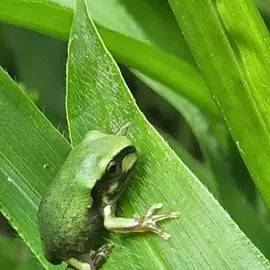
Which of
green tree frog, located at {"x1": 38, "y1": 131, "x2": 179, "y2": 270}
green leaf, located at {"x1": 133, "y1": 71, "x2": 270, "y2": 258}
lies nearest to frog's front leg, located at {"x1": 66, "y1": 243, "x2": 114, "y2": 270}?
green tree frog, located at {"x1": 38, "y1": 131, "x2": 179, "y2": 270}

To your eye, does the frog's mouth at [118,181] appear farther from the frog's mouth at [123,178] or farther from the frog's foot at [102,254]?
the frog's foot at [102,254]

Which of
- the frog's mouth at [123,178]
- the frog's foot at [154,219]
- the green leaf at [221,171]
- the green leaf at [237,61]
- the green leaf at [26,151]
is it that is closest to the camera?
the green leaf at [237,61]

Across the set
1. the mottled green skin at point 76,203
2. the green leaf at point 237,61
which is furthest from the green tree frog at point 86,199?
the green leaf at point 237,61

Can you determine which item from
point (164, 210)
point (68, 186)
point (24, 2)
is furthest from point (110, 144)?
point (24, 2)

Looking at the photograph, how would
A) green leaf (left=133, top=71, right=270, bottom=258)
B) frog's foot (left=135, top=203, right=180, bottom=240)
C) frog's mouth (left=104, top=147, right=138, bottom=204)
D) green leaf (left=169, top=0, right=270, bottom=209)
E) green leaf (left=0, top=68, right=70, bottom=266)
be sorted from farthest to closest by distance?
green leaf (left=133, top=71, right=270, bottom=258) < green leaf (left=0, top=68, right=70, bottom=266) < frog's mouth (left=104, top=147, right=138, bottom=204) < frog's foot (left=135, top=203, right=180, bottom=240) < green leaf (left=169, top=0, right=270, bottom=209)

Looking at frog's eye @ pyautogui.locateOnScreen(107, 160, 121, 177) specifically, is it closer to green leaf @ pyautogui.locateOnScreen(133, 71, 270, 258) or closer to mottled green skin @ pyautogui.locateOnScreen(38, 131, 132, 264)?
mottled green skin @ pyautogui.locateOnScreen(38, 131, 132, 264)

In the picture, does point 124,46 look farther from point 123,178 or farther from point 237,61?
point 237,61
